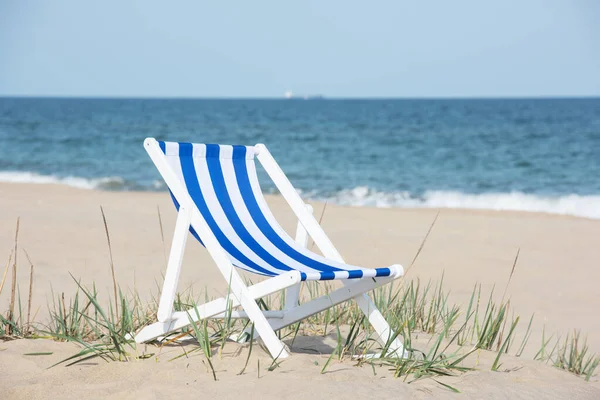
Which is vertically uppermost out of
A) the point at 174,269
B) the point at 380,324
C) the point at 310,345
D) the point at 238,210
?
the point at 238,210

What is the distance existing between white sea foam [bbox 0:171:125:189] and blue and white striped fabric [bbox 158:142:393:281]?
32.1 feet

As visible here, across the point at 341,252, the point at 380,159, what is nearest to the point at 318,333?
the point at 341,252

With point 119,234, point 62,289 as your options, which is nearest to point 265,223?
point 62,289

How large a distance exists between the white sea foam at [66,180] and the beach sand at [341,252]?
4.62ft

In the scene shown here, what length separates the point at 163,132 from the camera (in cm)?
2784

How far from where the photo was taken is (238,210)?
3328 mm

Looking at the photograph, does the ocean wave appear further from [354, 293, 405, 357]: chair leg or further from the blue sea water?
[354, 293, 405, 357]: chair leg

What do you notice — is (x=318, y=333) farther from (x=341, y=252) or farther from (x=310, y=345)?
(x=341, y=252)

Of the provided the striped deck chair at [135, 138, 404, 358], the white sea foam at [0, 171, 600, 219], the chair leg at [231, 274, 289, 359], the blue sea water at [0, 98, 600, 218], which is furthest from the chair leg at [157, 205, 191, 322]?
the blue sea water at [0, 98, 600, 218]

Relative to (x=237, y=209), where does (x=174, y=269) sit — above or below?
below

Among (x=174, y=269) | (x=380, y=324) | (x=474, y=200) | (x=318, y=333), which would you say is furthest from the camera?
(x=474, y=200)

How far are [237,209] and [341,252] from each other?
3157 millimetres

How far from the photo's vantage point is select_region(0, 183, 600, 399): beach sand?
2.60 meters

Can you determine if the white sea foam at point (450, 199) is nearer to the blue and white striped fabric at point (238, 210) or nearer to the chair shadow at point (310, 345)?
the chair shadow at point (310, 345)
